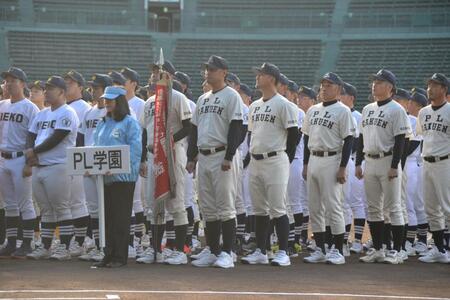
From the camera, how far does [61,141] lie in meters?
10.3

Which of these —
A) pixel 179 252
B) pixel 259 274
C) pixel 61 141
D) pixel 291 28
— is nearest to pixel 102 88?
pixel 61 141

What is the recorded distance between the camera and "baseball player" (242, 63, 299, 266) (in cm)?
991

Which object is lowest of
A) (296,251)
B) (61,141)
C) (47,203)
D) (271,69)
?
(296,251)

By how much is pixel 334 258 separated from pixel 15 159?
4.04 meters

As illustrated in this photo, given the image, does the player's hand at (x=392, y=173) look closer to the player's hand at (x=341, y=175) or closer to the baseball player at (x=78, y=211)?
the player's hand at (x=341, y=175)

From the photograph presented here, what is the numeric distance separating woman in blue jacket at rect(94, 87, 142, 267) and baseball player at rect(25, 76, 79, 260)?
2.74 ft

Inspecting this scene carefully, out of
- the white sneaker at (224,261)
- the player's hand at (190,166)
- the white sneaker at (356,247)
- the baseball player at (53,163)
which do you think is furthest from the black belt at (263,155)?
the white sneaker at (356,247)

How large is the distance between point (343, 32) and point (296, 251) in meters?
26.6

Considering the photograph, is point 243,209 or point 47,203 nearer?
point 47,203

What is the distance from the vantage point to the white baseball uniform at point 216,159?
966cm

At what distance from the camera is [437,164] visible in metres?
10.6

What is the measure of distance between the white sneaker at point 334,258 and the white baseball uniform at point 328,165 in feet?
0.76

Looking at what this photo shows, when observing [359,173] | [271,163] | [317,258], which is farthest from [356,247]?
[271,163]

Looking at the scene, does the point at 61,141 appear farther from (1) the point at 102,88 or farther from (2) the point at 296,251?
(2) the point at 296,251
